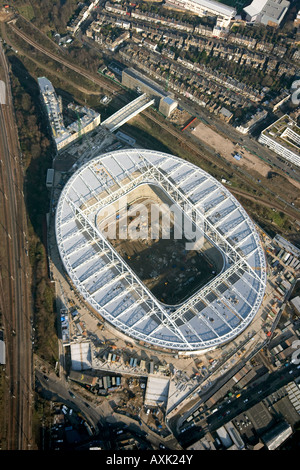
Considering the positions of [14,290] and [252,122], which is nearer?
[14,290]

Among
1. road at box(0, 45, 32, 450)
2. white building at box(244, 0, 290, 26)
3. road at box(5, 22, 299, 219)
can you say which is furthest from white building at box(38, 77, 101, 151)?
white building at box(244, 0, 290, 26)

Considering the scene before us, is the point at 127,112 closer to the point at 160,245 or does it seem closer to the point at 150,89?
the point at 150,89

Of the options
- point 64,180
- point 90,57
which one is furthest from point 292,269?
point 90,57

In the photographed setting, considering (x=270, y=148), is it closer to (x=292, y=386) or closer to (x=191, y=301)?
(x=191, y=301)

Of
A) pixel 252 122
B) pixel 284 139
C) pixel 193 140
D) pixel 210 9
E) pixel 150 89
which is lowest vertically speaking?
pixel 193 140

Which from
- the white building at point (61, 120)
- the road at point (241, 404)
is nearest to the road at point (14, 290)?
the white building at point (61, 120)

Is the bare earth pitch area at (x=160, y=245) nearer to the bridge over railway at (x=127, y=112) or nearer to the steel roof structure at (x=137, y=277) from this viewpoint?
the steel roof structure at (x=137, y=277)

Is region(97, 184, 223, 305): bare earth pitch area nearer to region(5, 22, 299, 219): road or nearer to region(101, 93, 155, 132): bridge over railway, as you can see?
region(5, 22, 299, 219): road

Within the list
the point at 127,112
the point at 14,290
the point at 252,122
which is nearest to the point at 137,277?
the point at 14,290
